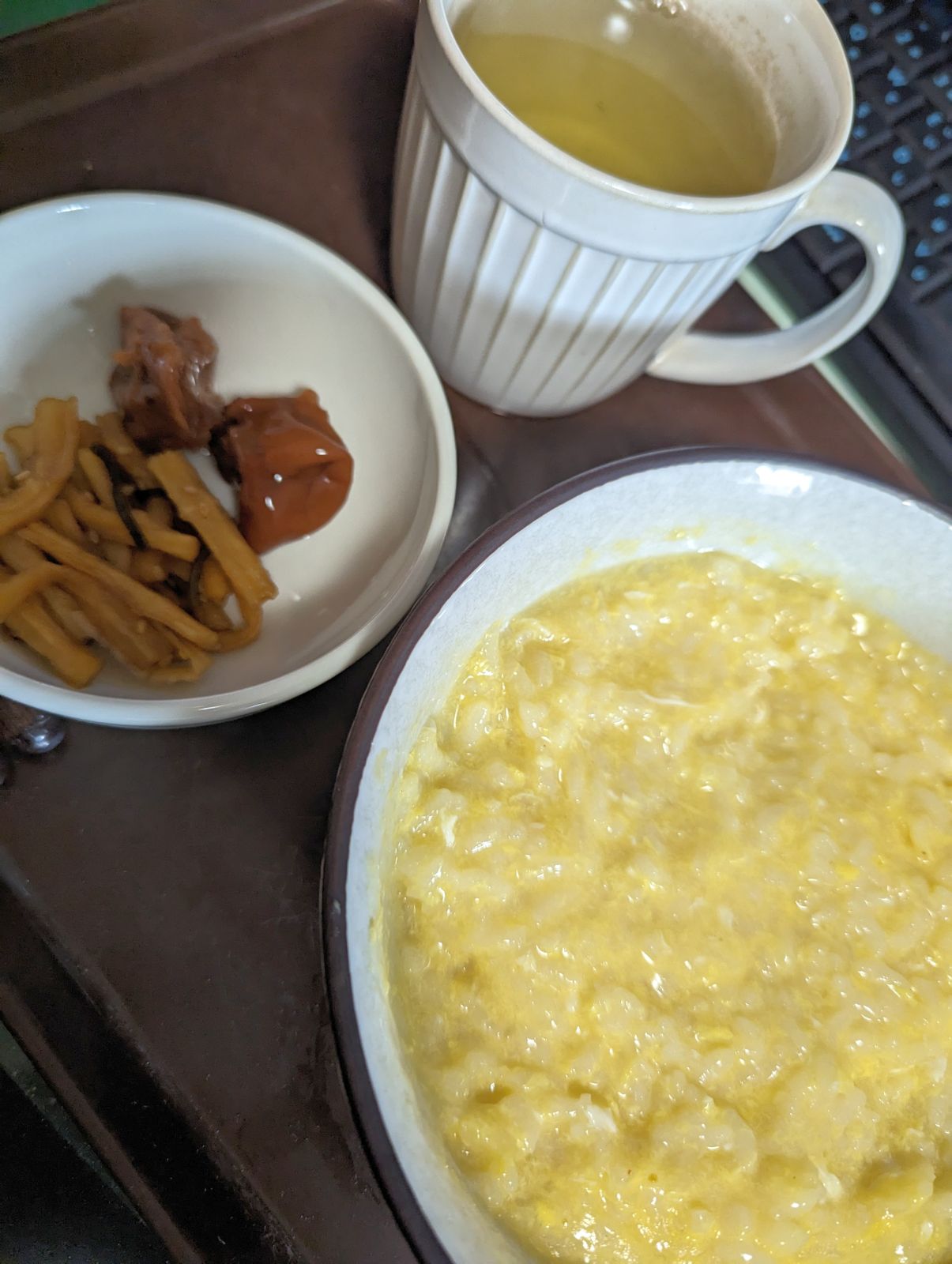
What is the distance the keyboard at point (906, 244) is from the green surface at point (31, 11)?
722mm

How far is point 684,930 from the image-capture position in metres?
0.67

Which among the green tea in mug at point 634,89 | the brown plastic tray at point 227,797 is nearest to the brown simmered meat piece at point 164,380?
the brown plastic tray at point 227,797

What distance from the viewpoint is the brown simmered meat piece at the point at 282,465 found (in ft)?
2.51

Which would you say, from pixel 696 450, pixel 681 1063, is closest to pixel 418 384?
pixel 696 450

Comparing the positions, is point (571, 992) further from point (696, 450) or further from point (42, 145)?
point (42, 145)

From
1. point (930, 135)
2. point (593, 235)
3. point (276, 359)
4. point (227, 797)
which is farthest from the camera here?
point (930, 135)

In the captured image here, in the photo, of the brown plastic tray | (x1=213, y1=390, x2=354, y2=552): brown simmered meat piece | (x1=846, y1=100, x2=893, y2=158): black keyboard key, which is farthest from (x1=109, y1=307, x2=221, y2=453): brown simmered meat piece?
(x1=846, y1=100, x2=893, y2=158): black keyboard key

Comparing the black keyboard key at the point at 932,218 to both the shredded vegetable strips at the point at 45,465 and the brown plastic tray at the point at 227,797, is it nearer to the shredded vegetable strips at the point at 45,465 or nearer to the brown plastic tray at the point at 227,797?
the brown plastic tray at the point at 227,797

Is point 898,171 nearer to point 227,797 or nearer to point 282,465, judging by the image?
point 282,465

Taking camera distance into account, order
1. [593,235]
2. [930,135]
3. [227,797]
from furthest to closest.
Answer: [930,135], [227,797], [593,235]

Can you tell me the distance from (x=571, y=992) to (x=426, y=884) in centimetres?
12

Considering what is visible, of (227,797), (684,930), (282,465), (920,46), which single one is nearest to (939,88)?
(920,46)

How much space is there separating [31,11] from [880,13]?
87 cm

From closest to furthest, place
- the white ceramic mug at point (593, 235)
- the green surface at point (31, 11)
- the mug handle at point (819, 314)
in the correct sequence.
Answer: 1. the white ceramic mug at point (593, 235)
2. the mug handle at point (819, 314)
3. the green surface at point (31, 11)
